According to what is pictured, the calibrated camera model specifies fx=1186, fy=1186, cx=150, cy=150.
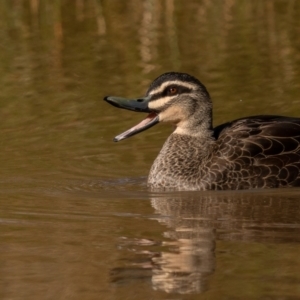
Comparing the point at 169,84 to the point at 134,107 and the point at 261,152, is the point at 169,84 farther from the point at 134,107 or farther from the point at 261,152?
the point at 261,152

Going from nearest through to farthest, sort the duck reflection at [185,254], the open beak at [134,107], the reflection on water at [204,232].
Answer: the duck reflection at [185,254] < the reflection on water at [204,232] < the open beak at [134,107]

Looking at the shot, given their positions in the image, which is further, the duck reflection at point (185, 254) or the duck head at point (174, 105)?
the duck head at point (174, 105)

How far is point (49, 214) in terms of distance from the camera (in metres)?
9.02

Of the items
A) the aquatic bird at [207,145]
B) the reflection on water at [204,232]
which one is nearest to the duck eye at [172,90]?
the aquatic bird at [207,145]

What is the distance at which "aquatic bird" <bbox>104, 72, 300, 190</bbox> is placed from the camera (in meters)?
10.2

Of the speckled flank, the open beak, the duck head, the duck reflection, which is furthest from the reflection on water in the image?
the duck head

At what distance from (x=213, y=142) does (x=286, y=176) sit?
2.66 feet

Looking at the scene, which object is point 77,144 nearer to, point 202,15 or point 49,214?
point 49,214

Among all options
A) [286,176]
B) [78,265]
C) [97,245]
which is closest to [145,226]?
[97,245]

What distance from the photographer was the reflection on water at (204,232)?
22.9 ft

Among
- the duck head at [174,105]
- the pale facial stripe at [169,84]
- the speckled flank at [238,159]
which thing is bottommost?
the speckled flank at [238,159]

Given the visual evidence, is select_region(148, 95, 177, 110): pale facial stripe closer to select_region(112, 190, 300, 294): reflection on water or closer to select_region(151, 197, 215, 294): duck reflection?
select_region(112, 190, 300, 294): reflection on water

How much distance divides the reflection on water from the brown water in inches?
0.5

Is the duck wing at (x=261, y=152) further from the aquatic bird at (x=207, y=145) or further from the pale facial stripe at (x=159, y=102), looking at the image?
the pale facial stripe at (x=159, y=102)
